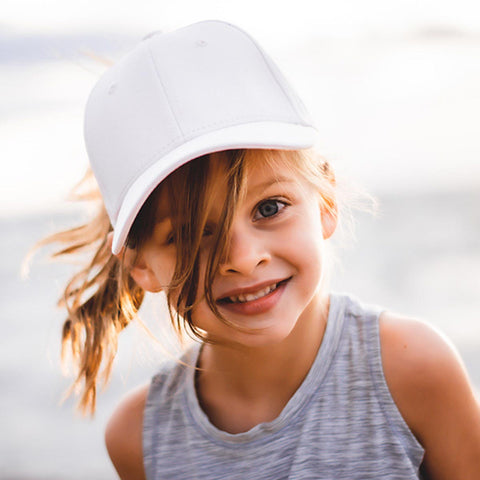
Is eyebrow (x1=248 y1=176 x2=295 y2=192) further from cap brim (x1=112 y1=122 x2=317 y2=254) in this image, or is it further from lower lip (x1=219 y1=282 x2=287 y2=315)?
lower lip (x1=219 y1=282 x2=287 y2=315)

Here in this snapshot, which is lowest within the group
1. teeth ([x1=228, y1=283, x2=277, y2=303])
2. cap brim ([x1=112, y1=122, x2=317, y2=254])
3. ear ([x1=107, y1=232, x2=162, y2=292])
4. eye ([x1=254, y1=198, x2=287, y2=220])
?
teeth ([x1=228, y1=283, x2=277, y2=303])

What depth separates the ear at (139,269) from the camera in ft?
6.53

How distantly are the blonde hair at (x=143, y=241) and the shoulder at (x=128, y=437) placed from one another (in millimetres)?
99

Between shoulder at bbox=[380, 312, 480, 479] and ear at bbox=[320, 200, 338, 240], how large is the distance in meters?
0.31

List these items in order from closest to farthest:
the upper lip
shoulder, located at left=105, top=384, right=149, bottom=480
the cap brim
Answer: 1. the cap brim
2. the upper lip
3. shoulder, located at left=105, top=384, right=149, bottom=480

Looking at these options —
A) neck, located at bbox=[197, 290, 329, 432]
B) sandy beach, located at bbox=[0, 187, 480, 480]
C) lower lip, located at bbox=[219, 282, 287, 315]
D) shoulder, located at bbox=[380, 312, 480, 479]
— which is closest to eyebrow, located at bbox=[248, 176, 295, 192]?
lower lip, located at bbox=[219, 282, 287, 315]

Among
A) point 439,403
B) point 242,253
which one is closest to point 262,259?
point 242,253

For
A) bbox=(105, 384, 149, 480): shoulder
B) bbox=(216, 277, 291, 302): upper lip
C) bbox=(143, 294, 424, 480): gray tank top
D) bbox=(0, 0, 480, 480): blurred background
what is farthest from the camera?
bbox=(0, 0, 480, 480): blurred background

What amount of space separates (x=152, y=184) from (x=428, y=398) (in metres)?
0.76

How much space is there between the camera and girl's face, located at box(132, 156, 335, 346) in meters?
1.82

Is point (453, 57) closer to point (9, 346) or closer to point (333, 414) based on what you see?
point (9, 346)

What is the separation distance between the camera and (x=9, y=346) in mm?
4070

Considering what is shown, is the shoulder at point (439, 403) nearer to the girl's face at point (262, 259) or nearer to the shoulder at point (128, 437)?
the girl's face at point (262, 259)

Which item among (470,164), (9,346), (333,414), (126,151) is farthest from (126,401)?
(470,164)
